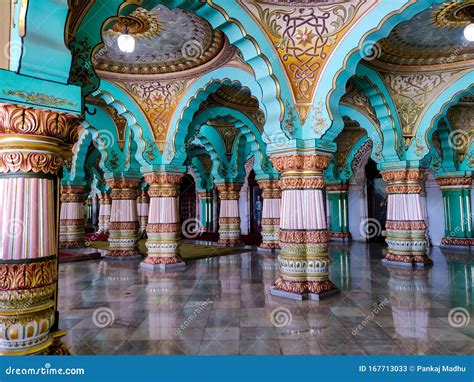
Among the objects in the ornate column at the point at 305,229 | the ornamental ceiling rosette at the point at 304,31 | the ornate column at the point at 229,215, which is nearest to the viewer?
the ornamental ceiling rosette at the point at 304,31

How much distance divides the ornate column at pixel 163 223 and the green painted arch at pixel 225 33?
13.1 feet

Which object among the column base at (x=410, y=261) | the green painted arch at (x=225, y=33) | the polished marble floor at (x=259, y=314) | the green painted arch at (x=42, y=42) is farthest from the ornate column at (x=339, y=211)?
the green painted arch at (x=42, y=42)

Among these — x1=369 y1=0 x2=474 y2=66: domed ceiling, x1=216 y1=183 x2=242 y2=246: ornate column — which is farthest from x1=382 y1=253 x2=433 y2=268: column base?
x1=216 y1=183 x2=242 y2=246: ornate column

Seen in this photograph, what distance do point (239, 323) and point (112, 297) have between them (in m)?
2.52

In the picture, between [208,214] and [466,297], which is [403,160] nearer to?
[466,297]

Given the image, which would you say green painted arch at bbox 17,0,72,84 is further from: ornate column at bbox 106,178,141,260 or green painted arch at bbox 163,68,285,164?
ornate column at bbox 106,178,141,260

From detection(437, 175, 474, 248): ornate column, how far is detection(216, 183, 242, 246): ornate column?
733cm

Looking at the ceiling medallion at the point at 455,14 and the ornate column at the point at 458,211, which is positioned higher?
the ceiling medallion at the point at 455,14

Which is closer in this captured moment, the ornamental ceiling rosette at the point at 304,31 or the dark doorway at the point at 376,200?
the ornamental ceiling rosette at the point at 304,31

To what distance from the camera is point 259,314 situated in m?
4.63

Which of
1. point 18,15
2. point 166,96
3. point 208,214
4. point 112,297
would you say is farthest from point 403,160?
point 208,214

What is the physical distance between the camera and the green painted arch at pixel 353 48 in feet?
14.8

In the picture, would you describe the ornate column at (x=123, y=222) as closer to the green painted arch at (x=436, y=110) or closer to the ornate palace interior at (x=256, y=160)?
the ornate palace interior at (x=256, y=160)

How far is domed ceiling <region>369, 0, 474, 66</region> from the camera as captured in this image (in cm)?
534
